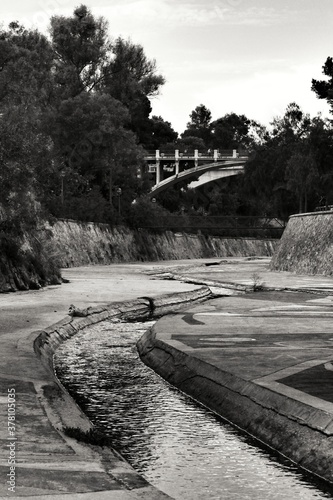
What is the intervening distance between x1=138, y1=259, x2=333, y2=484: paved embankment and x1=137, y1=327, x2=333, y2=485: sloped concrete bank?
0.01 meters

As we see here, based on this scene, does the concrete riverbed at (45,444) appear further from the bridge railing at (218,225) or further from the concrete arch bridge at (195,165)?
the concrete arch bridge at (195,165)

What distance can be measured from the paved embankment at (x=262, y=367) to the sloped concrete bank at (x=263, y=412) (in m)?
0.01

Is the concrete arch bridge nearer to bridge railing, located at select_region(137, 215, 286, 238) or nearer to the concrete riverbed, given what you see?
bridge railing, located at select_region(137, 215, 286, 238)

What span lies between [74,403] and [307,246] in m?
36.7

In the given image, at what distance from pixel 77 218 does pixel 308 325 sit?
49.6 m

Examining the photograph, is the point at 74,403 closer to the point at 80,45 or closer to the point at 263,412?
the point at 263,412

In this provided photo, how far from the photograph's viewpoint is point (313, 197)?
9675 cm

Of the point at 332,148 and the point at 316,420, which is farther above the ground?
the point at 332,148

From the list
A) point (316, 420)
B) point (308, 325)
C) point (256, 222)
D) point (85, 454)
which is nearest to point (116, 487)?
point (85, 454)

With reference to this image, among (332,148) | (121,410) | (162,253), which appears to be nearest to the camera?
(121,410)

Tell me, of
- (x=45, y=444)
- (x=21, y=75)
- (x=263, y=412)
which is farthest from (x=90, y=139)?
(x=45, y=444)

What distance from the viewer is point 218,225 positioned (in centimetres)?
10481

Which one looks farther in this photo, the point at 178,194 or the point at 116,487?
the point at 178,194

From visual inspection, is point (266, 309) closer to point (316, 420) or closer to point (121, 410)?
point (121, 410)
